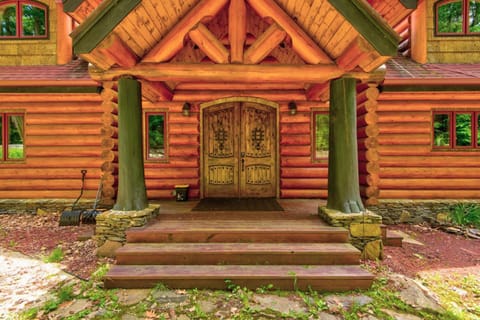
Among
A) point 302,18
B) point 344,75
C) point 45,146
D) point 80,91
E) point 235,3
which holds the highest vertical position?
point 235,3

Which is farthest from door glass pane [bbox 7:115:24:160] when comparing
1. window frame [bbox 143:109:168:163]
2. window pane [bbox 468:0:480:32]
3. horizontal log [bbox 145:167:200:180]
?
window pane [bbox 468:0:480:32]

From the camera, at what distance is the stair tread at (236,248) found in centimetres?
333

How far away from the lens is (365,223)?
3764mm

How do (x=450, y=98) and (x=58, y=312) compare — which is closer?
(x=58, y=312)

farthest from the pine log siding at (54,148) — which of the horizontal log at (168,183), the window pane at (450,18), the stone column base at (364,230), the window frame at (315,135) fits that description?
the window pane at (450,18)

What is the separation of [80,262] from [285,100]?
5.38 metres

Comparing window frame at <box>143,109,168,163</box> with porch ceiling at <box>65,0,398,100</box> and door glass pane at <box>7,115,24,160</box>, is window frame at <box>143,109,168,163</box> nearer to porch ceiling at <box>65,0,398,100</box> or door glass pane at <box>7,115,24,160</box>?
porch ceiling at <box>65,0,398,100</box>

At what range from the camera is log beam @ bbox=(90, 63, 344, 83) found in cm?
395

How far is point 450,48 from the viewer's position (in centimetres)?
634

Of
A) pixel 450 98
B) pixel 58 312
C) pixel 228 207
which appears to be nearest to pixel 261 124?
pixel 228 207

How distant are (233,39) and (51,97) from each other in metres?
5.24

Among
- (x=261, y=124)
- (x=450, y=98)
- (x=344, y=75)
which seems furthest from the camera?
(x=261, y=124)

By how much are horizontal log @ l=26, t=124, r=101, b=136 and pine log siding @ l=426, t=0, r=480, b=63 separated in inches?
338

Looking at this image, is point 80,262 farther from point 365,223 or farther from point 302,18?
point 302,18
